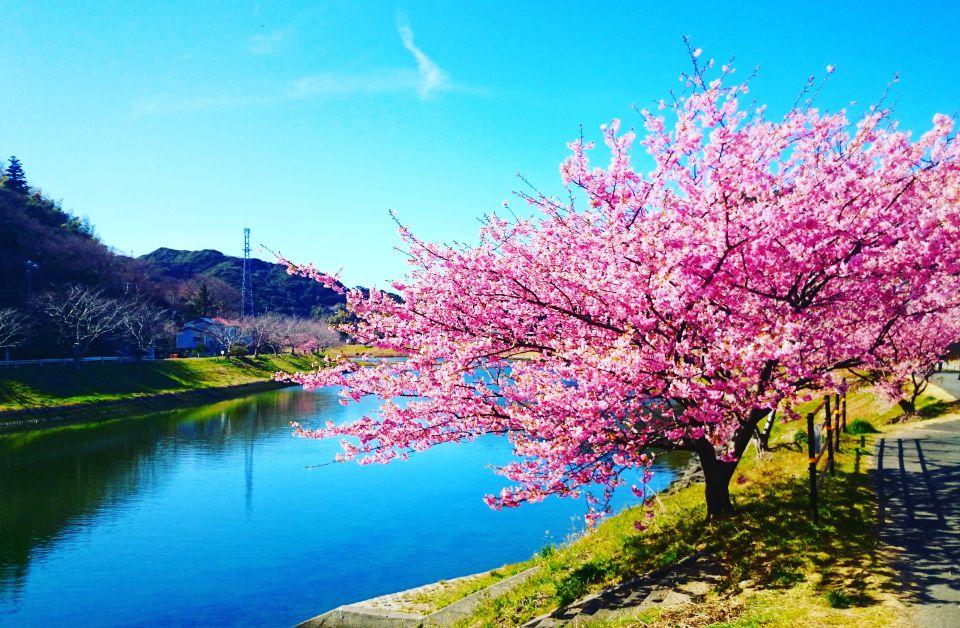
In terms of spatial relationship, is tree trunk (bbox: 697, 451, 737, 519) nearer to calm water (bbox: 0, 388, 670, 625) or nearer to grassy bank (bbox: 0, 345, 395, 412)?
calm water (bbox: 0, 388, 670, 625)

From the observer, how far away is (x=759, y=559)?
855cm

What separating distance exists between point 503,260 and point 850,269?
465 centimetres

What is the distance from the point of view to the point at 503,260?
30.5 ft

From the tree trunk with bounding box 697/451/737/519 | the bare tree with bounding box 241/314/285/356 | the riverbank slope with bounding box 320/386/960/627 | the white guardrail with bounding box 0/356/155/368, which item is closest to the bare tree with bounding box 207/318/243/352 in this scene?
the bare tree with bounding box 241/314/285/356

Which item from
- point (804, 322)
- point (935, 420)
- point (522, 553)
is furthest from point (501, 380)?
point (935, 420)

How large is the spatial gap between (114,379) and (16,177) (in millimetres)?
72937

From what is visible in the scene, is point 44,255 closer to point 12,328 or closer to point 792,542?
point 12,328

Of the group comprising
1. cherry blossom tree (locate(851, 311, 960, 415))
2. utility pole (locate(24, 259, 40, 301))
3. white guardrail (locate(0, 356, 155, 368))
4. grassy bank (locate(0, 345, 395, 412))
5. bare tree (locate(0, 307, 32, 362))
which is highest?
utility pole (locate(24, 259, 40, 301))

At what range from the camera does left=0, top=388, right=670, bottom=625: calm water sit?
1698 cm

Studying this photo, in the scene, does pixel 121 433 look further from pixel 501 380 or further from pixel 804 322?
pixel 804 322

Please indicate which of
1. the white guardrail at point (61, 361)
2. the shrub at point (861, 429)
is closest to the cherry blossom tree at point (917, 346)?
the shrub at point (861, 429)

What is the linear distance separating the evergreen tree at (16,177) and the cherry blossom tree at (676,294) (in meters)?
121

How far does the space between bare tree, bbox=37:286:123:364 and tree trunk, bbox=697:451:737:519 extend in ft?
199

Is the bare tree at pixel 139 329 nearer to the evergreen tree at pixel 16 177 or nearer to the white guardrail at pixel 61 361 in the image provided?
the white guardrail at pixel 61 361
